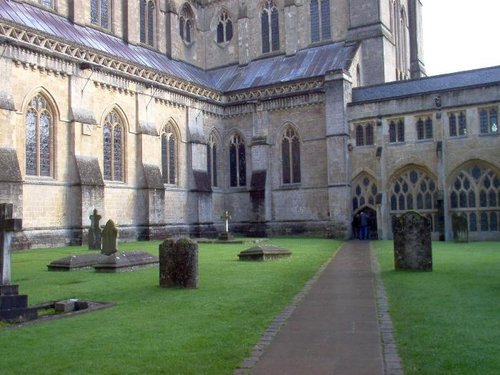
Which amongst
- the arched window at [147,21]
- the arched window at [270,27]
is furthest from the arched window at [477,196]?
the arched window at [147,21]

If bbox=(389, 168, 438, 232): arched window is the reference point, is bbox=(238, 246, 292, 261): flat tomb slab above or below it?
below

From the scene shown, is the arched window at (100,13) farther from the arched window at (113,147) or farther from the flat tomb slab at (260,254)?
the flat tomb slab at (260,254)

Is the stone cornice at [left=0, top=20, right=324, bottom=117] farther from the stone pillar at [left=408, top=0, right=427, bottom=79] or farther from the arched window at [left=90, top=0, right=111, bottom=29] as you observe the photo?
the stone pillar at [left=408, top=0, right=427, bottom=79]

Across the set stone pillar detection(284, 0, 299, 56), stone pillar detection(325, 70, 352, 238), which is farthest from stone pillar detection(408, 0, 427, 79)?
stone pillar detection(325, 70, 352, 238)

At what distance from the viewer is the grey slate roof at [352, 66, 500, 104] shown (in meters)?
28.8

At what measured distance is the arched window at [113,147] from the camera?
28.2m

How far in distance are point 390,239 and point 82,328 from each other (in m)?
24.3

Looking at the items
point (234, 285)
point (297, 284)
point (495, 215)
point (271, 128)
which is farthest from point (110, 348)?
point (271, 128)

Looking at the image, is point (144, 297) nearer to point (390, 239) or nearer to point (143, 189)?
point (143, 189)

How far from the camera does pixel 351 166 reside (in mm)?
31625

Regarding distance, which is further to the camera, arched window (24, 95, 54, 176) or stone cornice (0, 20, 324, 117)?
arched window (24, 95, 54, 176)

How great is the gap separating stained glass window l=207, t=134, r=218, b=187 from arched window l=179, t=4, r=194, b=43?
922cm

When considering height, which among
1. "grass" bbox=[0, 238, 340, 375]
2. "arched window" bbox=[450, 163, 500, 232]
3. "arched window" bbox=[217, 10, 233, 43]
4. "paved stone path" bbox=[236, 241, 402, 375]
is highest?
"arched window" bbox=[217, 10, 233, 43]

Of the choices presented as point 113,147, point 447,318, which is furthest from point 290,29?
point 447,318
